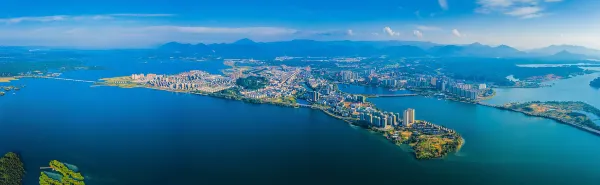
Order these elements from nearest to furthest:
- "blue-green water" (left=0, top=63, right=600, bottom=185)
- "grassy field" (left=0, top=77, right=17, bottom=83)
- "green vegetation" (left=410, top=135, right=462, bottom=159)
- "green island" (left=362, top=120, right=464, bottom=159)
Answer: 1. "blue-green water" (left=0, top=63, right=600, bottom=185)
2. "green vegetation" (left=410, top=135, right=462, bottom=159)
3. "green island" (left=362, top=120, right=464, bottom=159)
4. "grassy field" (left=0, top=77, right=17, bottom=83)

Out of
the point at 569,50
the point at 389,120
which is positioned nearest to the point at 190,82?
the point at 389,120

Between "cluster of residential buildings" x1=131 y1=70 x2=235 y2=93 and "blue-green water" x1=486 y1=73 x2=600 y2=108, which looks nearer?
"blue-green water" x1=486 y1=73 x2=600 y2=108

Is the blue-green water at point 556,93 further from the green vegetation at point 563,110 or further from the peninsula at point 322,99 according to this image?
the peninsula at point 322,99

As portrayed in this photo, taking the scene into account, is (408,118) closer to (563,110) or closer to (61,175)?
(563,110)

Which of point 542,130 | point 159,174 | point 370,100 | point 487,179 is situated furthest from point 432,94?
point 159,174

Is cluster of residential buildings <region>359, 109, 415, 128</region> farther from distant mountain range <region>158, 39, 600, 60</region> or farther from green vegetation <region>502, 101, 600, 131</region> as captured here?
distant mountain range <region>158, 39, 600, 60</region>

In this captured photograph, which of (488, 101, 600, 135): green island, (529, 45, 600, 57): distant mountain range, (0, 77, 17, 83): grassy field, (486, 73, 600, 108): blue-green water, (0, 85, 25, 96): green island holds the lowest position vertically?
(488, 101, 600, 135): green island

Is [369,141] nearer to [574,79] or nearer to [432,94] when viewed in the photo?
[432,94]

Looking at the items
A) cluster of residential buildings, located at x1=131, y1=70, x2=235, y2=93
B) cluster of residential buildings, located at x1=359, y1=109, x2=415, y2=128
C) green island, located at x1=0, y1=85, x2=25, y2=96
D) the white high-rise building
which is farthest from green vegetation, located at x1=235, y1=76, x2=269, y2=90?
green island, located at x1=0, y1=85, x2=25, y2=96
